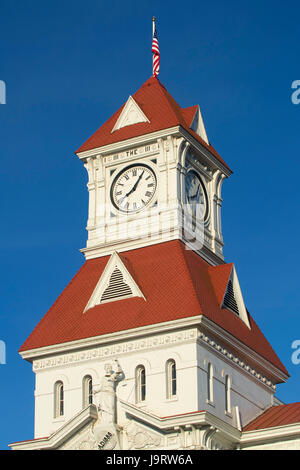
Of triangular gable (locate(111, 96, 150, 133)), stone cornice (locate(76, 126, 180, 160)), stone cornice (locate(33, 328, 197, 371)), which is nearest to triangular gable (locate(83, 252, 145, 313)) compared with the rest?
stone cornice (locate(33, 328, 197, 371))

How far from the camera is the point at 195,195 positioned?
6444cm

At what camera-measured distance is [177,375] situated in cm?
5506

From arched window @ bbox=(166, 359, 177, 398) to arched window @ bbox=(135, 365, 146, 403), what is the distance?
4.07ft

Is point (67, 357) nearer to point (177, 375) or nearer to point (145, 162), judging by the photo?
point (177, 375)

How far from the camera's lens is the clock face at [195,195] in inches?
2502

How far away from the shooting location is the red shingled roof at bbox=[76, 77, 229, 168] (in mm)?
63469

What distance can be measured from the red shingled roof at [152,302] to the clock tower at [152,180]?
3.94 feet

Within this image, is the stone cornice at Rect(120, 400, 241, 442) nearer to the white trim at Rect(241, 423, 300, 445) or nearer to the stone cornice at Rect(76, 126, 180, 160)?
the white trim at Rect(241, 423, 300, 445)

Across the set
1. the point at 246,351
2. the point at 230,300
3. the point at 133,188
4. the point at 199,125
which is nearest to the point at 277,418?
the point at 246,351

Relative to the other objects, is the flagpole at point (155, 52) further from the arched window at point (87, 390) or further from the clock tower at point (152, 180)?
the arched window at point (87, 390)

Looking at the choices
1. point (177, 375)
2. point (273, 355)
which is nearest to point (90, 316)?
point (177, 375)

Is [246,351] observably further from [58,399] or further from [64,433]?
[64,433]

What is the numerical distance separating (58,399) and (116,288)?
19.3ft
